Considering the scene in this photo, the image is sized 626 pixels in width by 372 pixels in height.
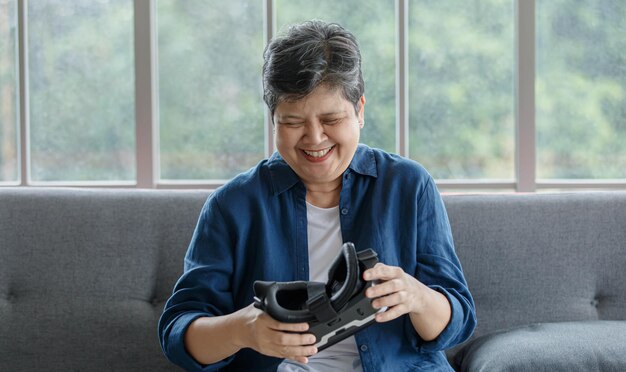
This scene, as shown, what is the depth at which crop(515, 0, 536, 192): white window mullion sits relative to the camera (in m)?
3.52

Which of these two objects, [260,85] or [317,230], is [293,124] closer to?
[317,230]

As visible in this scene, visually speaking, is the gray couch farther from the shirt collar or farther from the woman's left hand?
the woman's left hand

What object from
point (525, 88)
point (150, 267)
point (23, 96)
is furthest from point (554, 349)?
point (23, 96)

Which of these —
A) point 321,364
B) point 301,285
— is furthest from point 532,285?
point 301,285

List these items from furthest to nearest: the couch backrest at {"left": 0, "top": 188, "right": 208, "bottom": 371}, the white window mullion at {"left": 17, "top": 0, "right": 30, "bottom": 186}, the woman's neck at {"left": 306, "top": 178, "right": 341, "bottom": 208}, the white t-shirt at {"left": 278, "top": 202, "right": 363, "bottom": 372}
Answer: the white window mullion at {"left": 17, "top": 0, "right": 30, "bottom": 186} → the couch backrest at {"left": 0, "top": 188, "right": 208, "bottom": 371} → the woman's neck at {"left": 306, "top": 178, "right": 341, "bottom": 208} → the white t-shirt at {"left": 278, "top": 202, "right": 363, "bottom": 372}

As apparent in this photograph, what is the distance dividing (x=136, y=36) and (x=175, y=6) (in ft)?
0.74

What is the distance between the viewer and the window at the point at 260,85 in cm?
361

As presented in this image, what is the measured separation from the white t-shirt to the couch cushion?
38 cm

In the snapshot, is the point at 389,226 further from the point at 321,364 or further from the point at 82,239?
the point at 82,239

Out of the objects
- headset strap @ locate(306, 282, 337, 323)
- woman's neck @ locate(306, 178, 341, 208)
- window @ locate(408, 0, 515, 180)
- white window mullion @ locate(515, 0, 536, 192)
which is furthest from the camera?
window @ locate(408, 0, 515, 180)

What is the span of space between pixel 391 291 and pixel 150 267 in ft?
3.22

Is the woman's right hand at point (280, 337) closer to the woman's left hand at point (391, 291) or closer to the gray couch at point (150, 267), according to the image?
the woman's left hand at point (391, 291)

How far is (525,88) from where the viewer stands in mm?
3543

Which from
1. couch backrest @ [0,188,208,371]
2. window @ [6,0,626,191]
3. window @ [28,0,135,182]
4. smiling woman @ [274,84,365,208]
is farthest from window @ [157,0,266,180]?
smiling woman @ [274,84,365,208]
